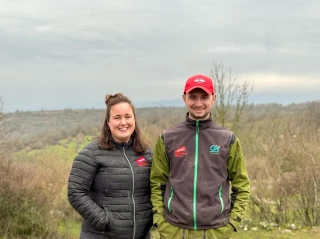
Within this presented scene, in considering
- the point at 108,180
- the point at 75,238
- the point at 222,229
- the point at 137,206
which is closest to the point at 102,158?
the point at 108,180

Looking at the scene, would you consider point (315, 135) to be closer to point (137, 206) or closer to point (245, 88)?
point (245, 88)

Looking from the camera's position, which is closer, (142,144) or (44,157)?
(142,144)

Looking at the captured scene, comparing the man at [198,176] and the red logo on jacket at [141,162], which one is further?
the red logo on jacket at [141,162]

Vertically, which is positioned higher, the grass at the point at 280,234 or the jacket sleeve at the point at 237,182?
the jacket sleeve at the point at 237,182

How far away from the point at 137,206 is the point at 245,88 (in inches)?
466

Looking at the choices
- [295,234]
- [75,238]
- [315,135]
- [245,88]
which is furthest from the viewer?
[245,88]

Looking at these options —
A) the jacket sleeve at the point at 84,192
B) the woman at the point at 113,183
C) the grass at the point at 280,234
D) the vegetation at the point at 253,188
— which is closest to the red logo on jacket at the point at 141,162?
the woman at the point at 113,183

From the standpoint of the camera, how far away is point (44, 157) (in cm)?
1455

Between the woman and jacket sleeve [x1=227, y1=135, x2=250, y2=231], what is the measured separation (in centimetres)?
58

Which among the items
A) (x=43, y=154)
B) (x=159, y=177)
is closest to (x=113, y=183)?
(x=159, y=177)

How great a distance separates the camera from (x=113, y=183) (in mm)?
2717

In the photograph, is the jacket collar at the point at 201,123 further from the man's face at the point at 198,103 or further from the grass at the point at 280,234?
the grass at the point at 280,234

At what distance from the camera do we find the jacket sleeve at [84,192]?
8.81 feet

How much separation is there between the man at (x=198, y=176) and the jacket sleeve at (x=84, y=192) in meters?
0.37
